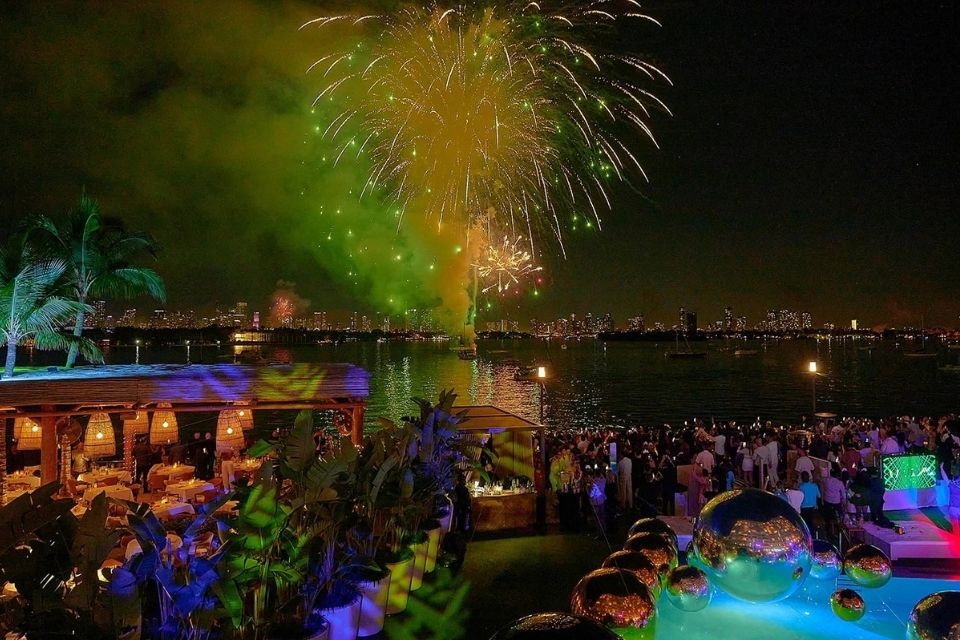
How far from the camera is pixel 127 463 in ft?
49.7

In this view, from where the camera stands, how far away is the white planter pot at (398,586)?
5969mm

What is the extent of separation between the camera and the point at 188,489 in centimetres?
1322

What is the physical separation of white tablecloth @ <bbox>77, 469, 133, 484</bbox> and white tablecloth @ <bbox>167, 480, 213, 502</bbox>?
4.14 ft

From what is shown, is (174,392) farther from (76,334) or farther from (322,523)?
(322,523)

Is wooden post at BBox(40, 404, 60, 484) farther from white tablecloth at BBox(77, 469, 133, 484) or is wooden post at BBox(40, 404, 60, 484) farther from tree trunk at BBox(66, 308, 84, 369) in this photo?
white tablecloth at BBox(77, 469, 133, 484)

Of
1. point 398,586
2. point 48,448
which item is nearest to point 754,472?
point 398,586

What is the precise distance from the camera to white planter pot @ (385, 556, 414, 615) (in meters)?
5.97

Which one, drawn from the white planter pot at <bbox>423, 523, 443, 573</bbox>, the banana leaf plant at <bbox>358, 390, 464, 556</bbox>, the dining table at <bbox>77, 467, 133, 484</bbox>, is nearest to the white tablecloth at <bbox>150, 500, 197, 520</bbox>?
the dining table at <bbox>77, 467, 133, 484</bbox>

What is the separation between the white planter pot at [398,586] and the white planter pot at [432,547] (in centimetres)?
69

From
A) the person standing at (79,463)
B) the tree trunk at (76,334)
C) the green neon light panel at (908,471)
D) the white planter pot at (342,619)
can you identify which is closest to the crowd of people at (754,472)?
the green neon light panel at (908,471)

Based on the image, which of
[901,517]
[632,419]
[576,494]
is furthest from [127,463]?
[632,419]

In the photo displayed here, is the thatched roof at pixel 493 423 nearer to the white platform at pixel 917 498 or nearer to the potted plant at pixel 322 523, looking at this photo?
the potted plant at pixel 322 523

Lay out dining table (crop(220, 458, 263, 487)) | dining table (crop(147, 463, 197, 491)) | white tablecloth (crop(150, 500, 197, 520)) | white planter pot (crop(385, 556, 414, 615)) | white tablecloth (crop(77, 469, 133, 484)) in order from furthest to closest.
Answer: dining table (crop(220, 458, 263, 487)), dining table (crop(147, 463, 197, 491)), white tablecloth (crop(77, 469, 133, 484)), white tablecloth (crop(150, 500, 197, 520)), white planter pot (crop(385, 556, 414, 615))

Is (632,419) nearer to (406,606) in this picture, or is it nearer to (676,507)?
(676,507)
